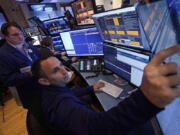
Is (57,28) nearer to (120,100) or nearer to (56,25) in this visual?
(56,25)

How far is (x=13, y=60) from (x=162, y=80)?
1620mm

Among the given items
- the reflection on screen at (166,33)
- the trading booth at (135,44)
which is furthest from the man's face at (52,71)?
the reflection on screen at (166,33)

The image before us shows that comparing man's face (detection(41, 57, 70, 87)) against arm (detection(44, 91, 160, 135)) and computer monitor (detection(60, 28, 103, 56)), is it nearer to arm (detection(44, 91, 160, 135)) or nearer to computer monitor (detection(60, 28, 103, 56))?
arm (detection(44, 91, 160, 135))

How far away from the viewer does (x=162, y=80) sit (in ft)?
0.97

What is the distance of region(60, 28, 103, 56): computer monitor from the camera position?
1396mm

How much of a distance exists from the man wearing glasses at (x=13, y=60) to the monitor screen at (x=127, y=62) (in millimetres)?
1039

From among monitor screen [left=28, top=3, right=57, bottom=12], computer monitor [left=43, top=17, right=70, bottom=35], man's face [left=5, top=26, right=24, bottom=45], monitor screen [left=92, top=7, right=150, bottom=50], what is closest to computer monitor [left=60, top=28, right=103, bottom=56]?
monitor screen [left=92, top=7, right=150, bottom=50]

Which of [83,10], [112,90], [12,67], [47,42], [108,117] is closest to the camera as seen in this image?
[108,117]

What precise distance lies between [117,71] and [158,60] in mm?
922

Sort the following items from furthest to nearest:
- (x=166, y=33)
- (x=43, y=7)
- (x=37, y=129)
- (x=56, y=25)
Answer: (x=43, y=7), (x=56, y=25), (x=166, y=33), (x=37, y=129)

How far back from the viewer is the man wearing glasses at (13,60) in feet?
4.48

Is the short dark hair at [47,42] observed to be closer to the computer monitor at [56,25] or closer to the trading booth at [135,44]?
the computer monitor at [56,25]

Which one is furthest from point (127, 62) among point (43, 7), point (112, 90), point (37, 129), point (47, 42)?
point (43, 7)

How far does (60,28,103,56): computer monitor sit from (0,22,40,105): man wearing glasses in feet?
2.11
